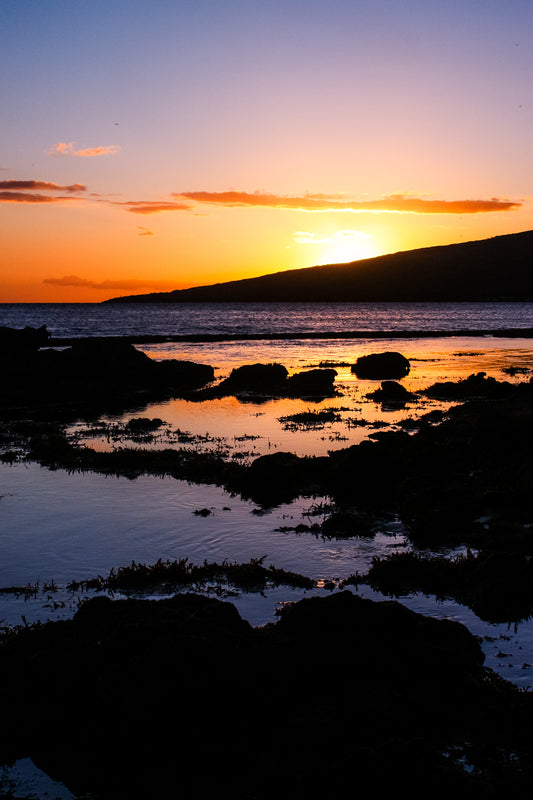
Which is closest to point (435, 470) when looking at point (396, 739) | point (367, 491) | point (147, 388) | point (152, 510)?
point (367, 491)

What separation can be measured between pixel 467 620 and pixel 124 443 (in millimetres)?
15727

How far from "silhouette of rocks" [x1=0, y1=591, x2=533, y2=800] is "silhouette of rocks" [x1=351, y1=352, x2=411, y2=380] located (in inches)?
1539

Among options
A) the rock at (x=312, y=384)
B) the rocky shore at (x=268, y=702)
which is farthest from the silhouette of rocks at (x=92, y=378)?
the rocky shore at (x=268, y=702)

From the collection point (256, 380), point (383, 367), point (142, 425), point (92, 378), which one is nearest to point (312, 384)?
point (256, 380)

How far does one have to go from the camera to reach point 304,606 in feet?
23.3

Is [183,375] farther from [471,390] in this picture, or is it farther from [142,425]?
[471,390]

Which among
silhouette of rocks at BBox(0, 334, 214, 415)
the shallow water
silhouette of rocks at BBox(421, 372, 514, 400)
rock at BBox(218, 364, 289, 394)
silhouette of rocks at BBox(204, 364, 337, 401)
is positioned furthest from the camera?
rock at BBox(218, 364, 289, 394)

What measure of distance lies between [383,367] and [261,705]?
41.3 metres

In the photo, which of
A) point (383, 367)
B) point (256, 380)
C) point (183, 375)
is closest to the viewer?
point (256, 380)

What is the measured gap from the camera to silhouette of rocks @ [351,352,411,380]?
4550cm

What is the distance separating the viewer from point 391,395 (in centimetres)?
3366

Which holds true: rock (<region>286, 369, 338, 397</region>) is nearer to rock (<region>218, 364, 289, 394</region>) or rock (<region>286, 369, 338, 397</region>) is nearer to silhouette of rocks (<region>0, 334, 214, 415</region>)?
rock (<region>218, 364, 289, 394</region>)

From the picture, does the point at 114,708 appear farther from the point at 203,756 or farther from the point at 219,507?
the point at 219,507

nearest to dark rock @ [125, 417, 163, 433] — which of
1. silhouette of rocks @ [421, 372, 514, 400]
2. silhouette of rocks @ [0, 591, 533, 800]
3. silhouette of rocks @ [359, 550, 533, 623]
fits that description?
silhouette of rocks @ [359, 550, 533, 623]
